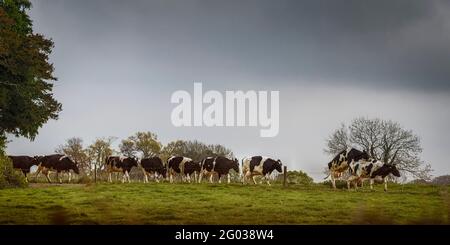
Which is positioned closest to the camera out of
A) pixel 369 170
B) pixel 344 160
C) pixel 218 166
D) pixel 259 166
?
pixel 369 170

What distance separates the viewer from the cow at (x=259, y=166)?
31.7 meters

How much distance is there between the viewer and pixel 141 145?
40844 millimetres

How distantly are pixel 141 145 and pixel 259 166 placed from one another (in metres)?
12.5

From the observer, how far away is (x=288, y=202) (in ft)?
60.3

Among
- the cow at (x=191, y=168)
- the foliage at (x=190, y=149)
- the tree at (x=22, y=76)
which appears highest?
the tree at (x=22, y=76)

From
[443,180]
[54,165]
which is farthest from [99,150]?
[443,180]

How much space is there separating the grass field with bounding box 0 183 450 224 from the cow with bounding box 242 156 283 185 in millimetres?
9296

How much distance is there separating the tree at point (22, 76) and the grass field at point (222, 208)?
23.5 feet

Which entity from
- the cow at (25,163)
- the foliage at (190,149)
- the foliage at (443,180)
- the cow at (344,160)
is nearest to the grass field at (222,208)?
the foliage at (443,180)

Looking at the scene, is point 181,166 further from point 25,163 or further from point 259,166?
point 25,163

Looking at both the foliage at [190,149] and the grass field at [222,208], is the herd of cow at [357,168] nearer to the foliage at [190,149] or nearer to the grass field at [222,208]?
the grass field at [222,208]
